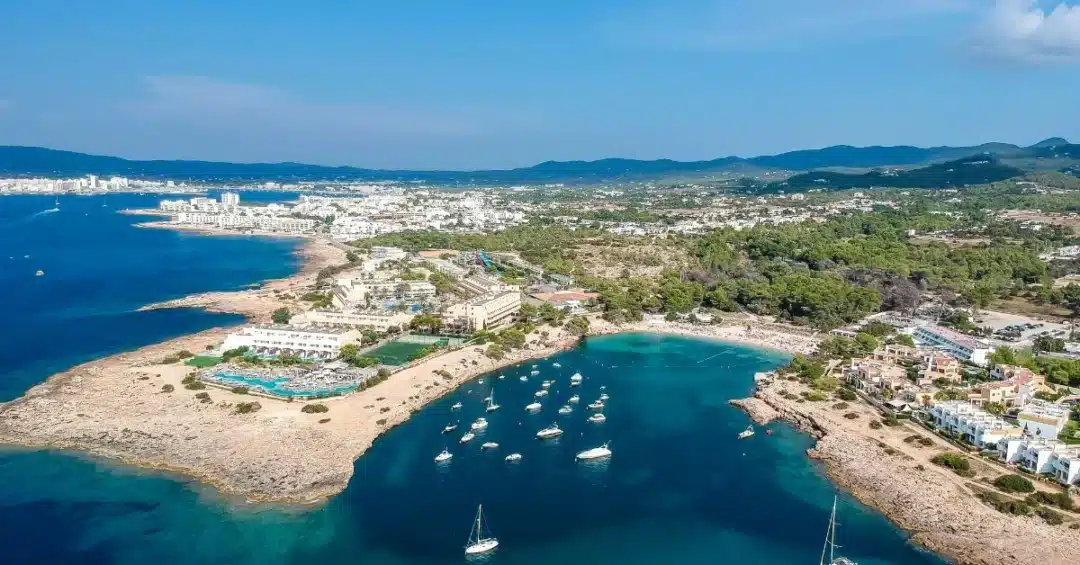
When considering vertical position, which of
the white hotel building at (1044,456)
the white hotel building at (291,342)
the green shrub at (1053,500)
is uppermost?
the white hotel building at (291,342)

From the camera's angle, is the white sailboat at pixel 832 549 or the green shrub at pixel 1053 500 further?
the green shrub at pixel 1053 500

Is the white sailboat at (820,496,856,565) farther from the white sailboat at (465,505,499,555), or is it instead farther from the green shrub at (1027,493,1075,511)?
the white sailboat at (465,505,499,555)

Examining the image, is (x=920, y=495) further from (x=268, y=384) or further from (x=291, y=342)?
(x=291, y=342)

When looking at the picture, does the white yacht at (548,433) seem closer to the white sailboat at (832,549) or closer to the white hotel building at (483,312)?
the white sailboat at (832,549)

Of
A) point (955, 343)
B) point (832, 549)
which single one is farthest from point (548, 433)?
point (955, 343)

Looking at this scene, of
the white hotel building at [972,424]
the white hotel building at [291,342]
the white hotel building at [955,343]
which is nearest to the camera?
the white hotel building at [972,424]

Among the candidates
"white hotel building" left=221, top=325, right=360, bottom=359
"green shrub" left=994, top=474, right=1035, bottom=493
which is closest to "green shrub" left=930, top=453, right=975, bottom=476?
"green shrub" left=994, top=474, right=1035, bottom=493

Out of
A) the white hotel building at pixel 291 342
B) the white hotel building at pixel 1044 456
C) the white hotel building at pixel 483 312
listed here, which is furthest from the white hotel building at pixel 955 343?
the white hotel building at pixel 291 342
